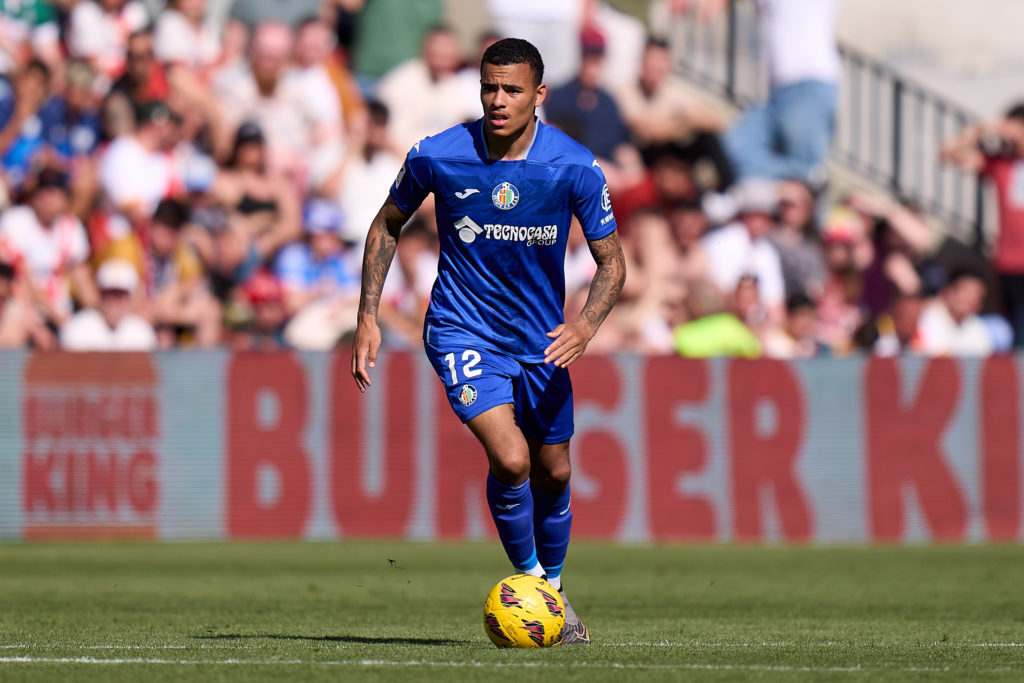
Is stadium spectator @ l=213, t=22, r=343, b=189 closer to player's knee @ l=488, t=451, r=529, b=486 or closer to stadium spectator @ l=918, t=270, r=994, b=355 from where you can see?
stadium spectator @ l=918, t=270, r=994, b=355

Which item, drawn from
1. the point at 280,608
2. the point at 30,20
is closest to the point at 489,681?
the point at 280,608

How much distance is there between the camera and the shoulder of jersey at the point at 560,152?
23.9ft

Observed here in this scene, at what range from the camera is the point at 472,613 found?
9.14m

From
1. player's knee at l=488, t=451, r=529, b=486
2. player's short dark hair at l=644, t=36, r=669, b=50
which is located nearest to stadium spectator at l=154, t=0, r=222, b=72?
player's short dark hair at l=644, t=36, r=669, b=50

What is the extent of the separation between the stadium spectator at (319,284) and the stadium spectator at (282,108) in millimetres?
952

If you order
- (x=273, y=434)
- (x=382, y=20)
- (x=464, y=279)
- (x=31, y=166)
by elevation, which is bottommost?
(x=273, y=434)

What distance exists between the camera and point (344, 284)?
585 inches

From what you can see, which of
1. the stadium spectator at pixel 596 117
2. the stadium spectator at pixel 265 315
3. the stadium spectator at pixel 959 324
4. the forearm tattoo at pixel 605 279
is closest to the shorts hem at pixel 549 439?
the forearm tattoo at pixel 605 279

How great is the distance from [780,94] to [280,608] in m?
9.27

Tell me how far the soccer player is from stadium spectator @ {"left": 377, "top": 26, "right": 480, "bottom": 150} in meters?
8.83

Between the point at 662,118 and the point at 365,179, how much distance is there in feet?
10.6

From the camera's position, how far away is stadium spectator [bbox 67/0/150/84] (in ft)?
54.5

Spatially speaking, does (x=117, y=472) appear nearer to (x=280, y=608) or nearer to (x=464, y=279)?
(x=280, y=608)

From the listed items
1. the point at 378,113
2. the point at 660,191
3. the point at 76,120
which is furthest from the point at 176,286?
the point at 660,191
